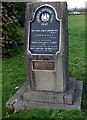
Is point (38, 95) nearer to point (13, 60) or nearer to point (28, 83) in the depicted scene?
point (28, 83)

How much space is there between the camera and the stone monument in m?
5.18

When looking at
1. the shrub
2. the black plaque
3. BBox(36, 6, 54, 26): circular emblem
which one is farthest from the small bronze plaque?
the shrub

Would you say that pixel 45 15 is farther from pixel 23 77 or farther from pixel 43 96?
pixel 23 77

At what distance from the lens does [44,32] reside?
208 inches

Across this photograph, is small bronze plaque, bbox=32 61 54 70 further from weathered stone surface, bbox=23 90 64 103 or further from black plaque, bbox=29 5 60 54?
weathered stone surface, bbox=23 90 64 103

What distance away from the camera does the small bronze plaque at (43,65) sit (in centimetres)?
527

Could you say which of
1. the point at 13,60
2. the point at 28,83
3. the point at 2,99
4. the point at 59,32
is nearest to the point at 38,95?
the point at 28,83

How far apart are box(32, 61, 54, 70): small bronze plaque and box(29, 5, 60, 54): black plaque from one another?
237 millimetres

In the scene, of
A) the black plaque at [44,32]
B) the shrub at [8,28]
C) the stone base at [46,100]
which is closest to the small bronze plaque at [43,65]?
the black plaque at [44,32]

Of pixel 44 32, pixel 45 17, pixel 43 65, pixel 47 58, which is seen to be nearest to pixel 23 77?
pixel 43 65

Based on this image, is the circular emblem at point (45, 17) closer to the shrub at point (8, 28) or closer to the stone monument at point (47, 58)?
the stone monument at point (47, 58)

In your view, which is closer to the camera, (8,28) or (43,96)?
(43,96)

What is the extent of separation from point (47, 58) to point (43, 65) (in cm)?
20

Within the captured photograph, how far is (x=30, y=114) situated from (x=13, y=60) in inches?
191
